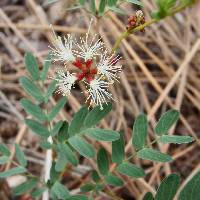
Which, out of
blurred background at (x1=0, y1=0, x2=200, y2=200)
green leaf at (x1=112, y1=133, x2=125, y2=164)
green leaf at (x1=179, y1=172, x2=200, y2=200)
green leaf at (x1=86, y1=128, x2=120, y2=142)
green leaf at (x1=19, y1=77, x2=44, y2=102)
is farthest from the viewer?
blurred background at (x1=0, y1=0, x2=200, y2=200)

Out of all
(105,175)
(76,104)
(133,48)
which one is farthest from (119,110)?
(105,175)

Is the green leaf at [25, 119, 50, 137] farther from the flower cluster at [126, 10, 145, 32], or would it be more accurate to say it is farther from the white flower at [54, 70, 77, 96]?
the flower cluster at [126, 10, 145, 32]

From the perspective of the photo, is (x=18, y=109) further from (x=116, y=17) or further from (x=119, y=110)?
(x=116, y=17)

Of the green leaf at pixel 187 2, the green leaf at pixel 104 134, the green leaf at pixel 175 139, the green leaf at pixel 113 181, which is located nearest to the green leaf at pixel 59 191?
the green leaf at pixel 113 181

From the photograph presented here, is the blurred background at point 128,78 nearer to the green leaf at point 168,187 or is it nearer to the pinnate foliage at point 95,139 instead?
the pinnate foliage at point 95,139

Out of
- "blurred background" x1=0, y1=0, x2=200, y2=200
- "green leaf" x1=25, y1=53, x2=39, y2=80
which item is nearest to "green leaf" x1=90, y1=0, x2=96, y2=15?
"green leaf" x1=25, y1=53, x2=39, y2=80

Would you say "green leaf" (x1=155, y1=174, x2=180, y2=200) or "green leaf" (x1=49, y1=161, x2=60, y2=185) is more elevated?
"green leaf" (x1=49, y1=161, x2=60, y2=185)
